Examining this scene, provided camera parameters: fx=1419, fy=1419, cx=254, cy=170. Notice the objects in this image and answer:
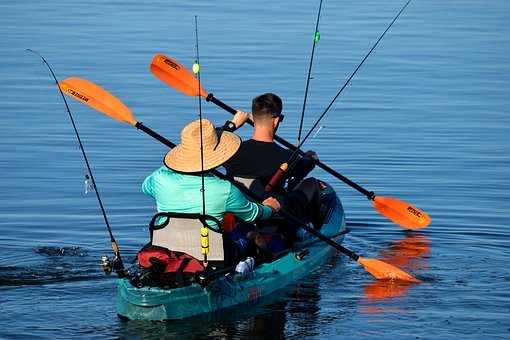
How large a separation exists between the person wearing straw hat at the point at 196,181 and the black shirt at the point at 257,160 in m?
1.28

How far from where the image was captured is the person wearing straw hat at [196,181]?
1002 cm

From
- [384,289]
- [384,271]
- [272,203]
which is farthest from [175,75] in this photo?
[384,289]

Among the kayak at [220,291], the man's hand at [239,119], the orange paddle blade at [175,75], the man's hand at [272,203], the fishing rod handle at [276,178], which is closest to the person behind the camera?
the kayak at [220,291]

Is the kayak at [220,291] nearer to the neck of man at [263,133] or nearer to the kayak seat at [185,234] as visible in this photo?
the kayak seat at [185,234]

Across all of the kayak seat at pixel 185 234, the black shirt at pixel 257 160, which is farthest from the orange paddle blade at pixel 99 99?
the kayak seat at pixel 185 234

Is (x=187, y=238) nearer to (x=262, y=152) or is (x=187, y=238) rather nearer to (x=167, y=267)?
(x=167, y=267)

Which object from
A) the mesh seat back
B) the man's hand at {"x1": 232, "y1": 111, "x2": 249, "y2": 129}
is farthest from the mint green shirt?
the man's hand at {"x1": 232, "y1": 111, "x2": 249, "y2": 129}

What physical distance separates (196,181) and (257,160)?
1.56 meters

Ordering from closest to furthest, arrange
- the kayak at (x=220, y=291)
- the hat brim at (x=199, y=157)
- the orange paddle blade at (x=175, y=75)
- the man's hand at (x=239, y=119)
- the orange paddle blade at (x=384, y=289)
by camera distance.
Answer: the kayak at (x=220, y=291) < the hat brim at (x=199, y=157) < the orange paddle blade at (x=384, y=289) < the man's hand at (x=239, y=119) < the orange paddle blade at (x=175, y=75)

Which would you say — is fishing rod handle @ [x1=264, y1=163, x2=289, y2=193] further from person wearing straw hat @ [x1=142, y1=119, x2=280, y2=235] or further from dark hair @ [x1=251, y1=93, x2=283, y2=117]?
person wearing straw hat @ [x1=142, y1=119, x2=280, y2=235]

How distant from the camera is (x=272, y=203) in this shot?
11.0 metres

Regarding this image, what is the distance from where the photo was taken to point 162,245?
10117mm

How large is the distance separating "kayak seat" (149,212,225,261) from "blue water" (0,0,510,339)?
1.74ft

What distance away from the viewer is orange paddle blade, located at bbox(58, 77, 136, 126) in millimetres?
11562
